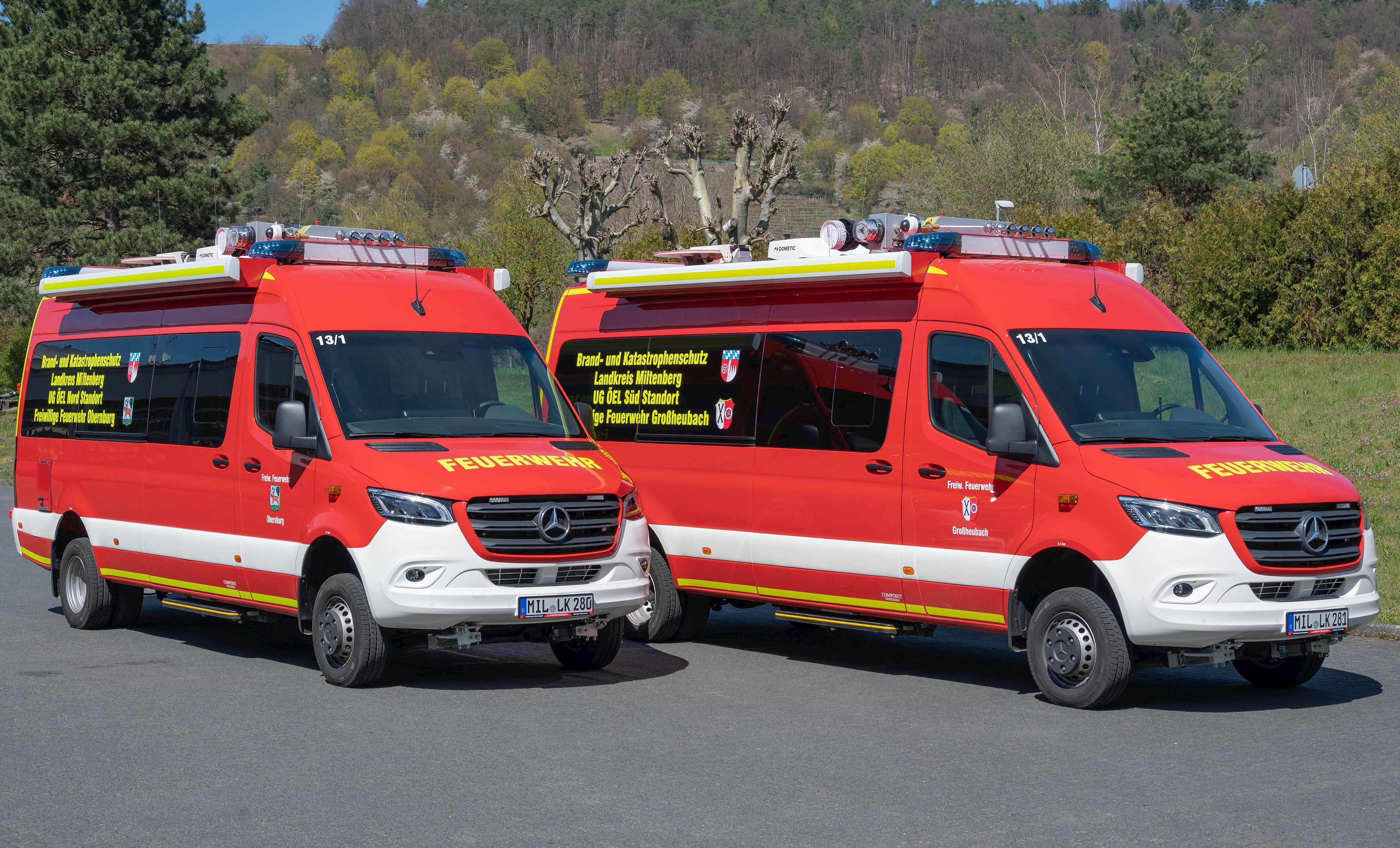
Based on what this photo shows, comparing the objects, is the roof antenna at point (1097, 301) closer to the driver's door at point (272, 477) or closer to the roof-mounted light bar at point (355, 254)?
the roof-mounted light bar at point (355, 254)

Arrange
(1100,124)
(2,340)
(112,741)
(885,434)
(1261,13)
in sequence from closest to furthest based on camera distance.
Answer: (112,741), (885,434), (2,340), (1100,124), (1261,13)

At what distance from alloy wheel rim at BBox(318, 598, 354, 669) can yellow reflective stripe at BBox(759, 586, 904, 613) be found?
9.91ft

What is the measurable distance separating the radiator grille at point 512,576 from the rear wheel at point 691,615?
261 centimetres

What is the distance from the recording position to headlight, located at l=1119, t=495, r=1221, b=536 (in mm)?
8484

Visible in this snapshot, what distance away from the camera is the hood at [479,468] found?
9.19 metres

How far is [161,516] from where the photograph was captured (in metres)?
11.4

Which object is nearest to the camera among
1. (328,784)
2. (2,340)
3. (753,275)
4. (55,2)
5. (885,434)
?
(328,784)

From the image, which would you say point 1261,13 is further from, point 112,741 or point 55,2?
point 112,741

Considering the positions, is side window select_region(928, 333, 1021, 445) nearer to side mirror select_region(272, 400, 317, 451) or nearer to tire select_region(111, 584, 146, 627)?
side mirror select_region(272, 400, 317, 451)

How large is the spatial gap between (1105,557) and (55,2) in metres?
43.2

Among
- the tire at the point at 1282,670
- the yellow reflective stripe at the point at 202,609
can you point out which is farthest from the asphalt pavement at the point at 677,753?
the yellow reflective stripe at the point at 202,609

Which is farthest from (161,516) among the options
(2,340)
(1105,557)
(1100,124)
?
(1100,124)

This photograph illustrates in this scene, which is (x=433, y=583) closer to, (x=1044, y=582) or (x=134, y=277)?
(x=1044, y=582)

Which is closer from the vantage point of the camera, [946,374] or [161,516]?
[946,374]
